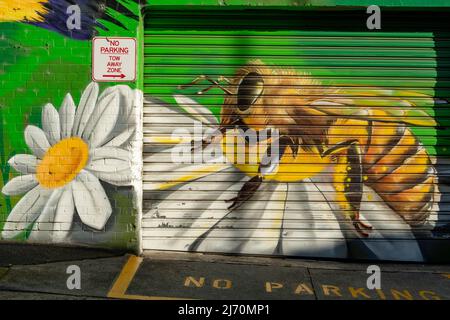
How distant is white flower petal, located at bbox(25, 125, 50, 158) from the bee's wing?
3.69 meters

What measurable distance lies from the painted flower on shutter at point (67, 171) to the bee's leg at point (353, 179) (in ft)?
8.62

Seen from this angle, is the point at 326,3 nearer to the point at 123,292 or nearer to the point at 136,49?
the point at 136,49

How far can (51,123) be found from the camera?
Result: 6586 mm

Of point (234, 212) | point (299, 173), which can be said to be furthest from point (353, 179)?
point (234, 212)

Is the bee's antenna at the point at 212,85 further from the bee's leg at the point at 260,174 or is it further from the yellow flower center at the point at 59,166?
the yellow flower center at the point at 59,166

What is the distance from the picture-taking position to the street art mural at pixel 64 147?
6.55 metres

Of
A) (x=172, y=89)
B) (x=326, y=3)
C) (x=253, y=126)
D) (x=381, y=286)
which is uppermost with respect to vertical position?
(x=326, y=3)

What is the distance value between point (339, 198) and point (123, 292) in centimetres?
299

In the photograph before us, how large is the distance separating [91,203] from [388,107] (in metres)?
3.95

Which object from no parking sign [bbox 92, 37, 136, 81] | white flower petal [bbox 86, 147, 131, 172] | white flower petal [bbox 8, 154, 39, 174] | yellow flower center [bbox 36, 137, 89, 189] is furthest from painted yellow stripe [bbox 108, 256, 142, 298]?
no parking sign [bbox 92, 37, 136, 81]

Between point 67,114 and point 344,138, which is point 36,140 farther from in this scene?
point 344,138

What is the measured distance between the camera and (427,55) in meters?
6.80

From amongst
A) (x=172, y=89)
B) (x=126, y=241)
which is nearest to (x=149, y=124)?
(x=172, y=89)

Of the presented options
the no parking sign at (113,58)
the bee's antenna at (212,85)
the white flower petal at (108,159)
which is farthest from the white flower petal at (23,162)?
the bee's antenna at (212,85)
